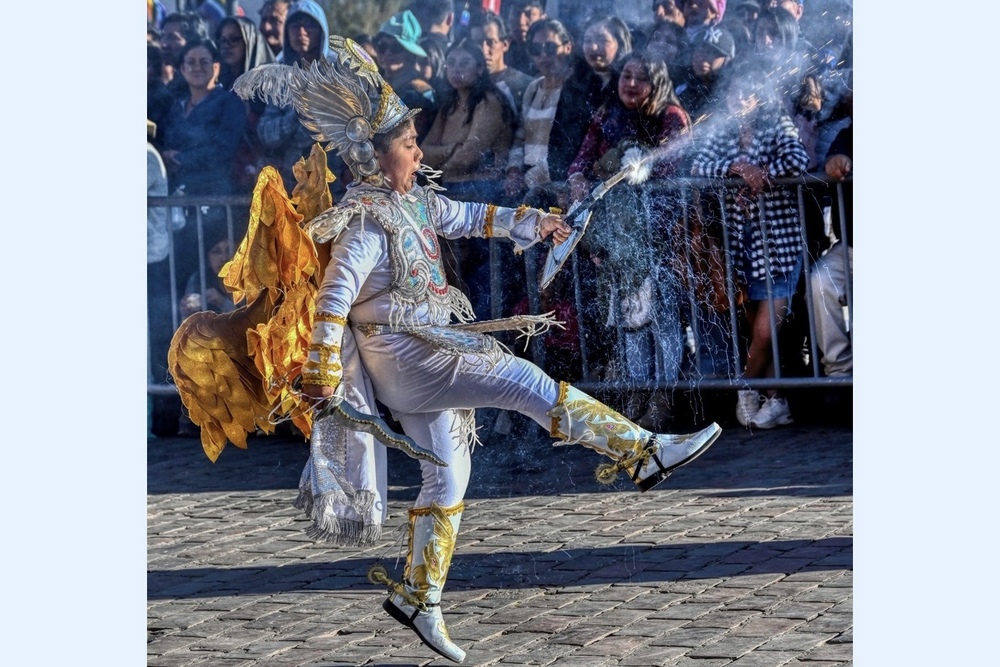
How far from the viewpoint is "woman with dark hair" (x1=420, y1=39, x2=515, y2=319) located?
18.4 ft

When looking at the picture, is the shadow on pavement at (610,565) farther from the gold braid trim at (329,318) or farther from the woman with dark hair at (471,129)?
the woman with dark hair at (471,129)

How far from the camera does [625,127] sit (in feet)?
18.4

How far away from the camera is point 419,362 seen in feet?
18.0

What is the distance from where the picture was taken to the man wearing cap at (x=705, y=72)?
559cm

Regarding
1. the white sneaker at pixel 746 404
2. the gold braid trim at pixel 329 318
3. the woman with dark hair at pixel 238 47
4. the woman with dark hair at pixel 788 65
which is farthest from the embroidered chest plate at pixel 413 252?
the woman with dark hair at pixel 788 65

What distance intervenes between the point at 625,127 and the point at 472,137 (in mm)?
541

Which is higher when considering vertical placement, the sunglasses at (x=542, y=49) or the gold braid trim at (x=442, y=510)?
the sunglasses at (x=542, y=49)

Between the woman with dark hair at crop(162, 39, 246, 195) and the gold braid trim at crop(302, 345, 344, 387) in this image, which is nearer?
the gold braid trim at crop(302, 345, 344, 387)

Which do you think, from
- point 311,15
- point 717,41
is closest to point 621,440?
point 717,41

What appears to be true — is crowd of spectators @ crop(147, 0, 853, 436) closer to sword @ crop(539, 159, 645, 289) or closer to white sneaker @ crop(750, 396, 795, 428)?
sword @ crop(539, 159, 645, 289)

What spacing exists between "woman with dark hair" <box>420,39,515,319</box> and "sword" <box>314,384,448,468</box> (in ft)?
1.82

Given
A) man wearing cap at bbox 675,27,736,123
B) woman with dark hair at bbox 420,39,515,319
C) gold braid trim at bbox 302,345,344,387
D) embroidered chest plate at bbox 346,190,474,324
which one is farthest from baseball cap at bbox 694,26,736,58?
gold braid trim at bbox 302,345,344,387

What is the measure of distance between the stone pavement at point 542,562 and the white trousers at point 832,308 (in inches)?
9.9

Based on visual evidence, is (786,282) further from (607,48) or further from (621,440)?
(607,48)
